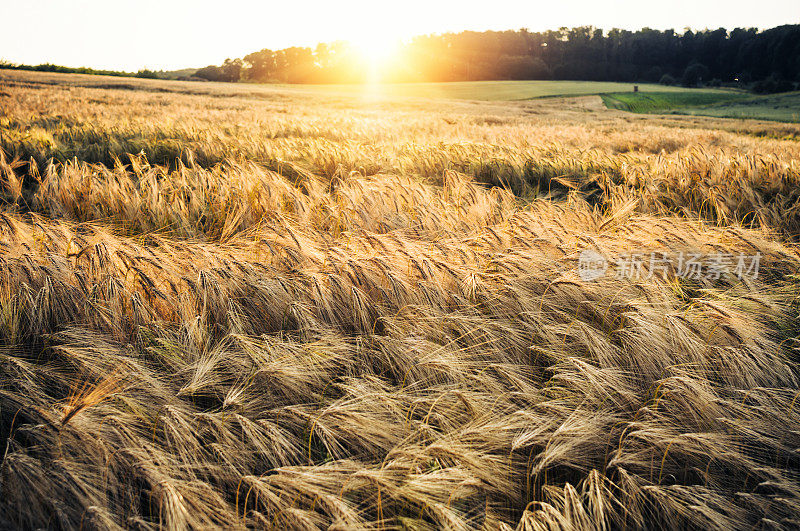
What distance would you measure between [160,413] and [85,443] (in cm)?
22

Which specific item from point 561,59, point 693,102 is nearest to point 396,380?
point 693,102

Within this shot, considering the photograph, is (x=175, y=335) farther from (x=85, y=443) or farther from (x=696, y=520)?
(x=696, y=520)

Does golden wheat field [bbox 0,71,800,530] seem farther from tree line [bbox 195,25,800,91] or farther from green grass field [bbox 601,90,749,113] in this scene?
tree line [bbox 195,25,800,91]

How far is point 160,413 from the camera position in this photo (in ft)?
4.79

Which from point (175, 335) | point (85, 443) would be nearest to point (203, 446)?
point (85, 443)
